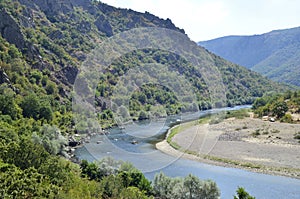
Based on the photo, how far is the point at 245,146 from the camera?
4731cm

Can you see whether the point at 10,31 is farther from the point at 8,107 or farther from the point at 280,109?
the point at 280,109

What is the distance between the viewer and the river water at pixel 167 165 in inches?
1209

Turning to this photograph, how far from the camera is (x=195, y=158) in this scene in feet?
140

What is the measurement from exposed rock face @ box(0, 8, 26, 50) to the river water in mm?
27841

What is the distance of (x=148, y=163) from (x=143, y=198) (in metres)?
16.9

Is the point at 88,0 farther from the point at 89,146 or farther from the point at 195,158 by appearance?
the point at 195,158

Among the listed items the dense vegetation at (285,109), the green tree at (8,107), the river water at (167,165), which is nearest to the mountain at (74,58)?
the green tree at (8,107)

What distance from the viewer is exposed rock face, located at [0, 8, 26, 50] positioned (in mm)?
70750

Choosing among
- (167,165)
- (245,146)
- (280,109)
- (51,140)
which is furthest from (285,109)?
(51,140)

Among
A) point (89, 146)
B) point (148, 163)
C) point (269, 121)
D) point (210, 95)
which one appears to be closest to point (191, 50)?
point (210, 95)

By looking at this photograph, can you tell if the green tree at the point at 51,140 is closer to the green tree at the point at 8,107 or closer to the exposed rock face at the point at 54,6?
the green tree at the point at 8,107

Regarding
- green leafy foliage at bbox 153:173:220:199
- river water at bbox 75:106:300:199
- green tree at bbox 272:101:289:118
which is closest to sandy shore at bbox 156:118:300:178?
river water at bbox 75:106:300:199

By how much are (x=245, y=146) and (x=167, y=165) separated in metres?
13.4

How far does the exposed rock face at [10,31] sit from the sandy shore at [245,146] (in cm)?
3758
